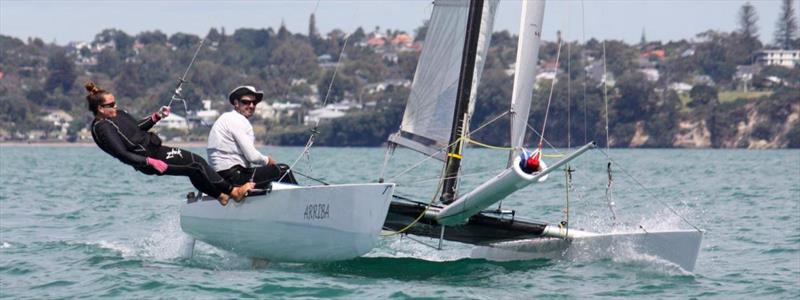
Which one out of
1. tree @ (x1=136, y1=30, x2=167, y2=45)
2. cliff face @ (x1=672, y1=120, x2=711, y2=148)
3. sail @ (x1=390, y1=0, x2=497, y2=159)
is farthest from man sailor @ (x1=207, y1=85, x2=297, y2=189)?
tree @ (x1=136, y1=30, x2=167, y2=45)

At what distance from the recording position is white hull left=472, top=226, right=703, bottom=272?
1248 cm

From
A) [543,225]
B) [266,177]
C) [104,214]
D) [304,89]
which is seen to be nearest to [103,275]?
[266,177]

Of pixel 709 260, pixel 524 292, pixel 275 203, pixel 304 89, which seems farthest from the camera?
pixel 304 89

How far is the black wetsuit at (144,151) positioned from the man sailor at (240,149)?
0.14 m

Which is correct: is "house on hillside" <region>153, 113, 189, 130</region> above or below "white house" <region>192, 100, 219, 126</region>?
below

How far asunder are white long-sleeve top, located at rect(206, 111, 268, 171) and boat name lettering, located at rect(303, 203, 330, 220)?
693 mm

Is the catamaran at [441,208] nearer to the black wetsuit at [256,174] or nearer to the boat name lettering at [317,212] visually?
the boat name lettering at [317,212]

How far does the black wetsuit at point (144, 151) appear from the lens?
11.7 meters

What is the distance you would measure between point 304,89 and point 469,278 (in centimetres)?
10001

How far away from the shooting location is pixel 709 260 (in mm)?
13750

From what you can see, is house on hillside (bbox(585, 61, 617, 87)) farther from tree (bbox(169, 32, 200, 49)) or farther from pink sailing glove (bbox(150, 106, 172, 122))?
pink sailing glove (bbox(150, 106, 172, 122))

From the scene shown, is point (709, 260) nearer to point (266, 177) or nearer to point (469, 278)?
point (469, 278)

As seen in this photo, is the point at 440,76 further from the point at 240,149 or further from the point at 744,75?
the point at 744,75

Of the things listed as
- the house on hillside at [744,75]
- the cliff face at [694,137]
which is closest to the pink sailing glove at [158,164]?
the cliff face at [694,137]
